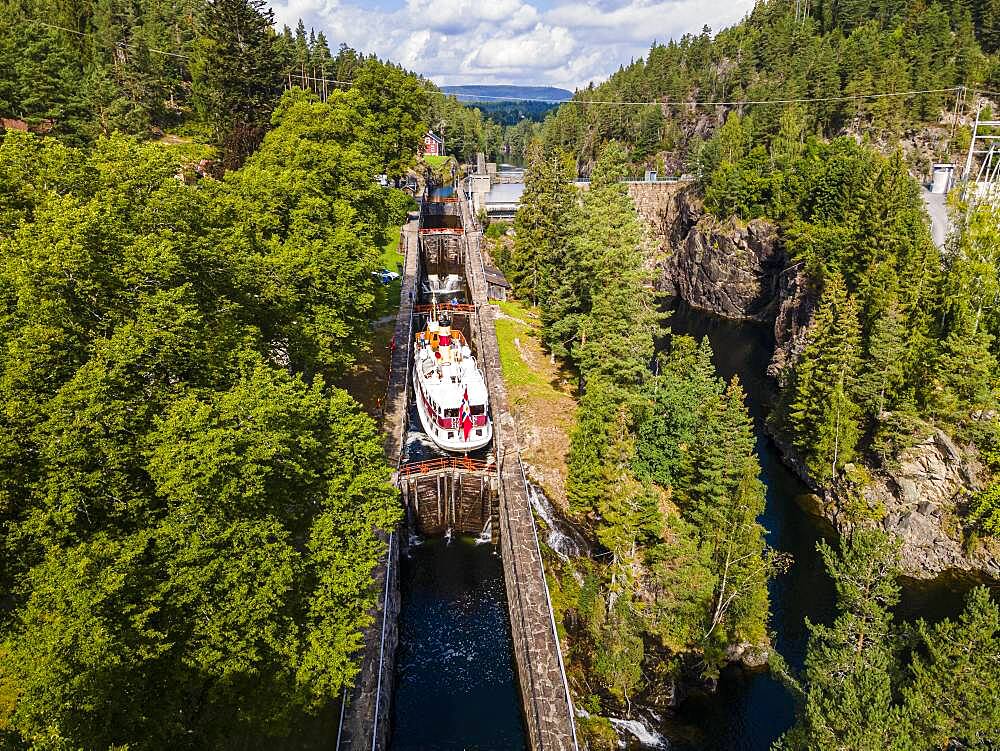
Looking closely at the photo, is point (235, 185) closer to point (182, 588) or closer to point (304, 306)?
point (304, 306)

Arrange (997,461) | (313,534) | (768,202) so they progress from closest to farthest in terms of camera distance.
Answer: (313,534)
(997,461)
(768,202)

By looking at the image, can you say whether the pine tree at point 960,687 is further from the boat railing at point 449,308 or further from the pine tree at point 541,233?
the boat railing at point 449,308

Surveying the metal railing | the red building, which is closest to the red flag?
the metal railing

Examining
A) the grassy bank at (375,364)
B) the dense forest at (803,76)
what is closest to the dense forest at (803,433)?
the grassy bank at (375,364)

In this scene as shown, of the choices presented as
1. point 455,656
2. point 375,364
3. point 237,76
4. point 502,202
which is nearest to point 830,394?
point 455,656

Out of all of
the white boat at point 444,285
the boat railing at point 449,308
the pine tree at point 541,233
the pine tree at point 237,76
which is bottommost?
the boat railing at point 449,308

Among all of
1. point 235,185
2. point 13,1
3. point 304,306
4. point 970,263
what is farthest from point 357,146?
point 13,1
